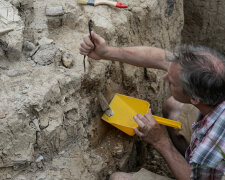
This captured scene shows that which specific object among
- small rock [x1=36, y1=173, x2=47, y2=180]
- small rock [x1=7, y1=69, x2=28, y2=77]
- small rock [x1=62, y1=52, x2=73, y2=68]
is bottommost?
small rock [x1=36, y1=173, x2=47, y2=180]

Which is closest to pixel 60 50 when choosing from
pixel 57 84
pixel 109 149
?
pixel 57 84

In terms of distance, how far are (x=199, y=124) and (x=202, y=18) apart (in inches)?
92.7

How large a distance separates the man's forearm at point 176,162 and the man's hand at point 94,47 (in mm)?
717

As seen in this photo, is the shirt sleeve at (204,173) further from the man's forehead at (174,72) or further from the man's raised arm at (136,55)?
the man's raised arm at (136,55)

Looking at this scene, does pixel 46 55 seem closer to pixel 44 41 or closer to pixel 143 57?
pixel 44 41

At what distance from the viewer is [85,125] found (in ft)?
6.91

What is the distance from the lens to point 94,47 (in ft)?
6.57

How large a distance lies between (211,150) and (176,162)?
372 mm

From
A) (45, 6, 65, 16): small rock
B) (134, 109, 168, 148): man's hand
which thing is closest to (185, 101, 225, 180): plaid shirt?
(134, 109, 168, 148): man's hand

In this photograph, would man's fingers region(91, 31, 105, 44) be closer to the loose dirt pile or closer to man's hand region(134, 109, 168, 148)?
the loose dirt pile

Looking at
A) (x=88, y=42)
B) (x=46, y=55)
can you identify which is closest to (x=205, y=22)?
(x=88, y=42)

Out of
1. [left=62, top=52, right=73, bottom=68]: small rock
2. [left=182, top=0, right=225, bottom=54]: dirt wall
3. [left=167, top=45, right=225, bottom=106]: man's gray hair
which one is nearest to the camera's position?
[left=167, top=45, right=225, bottom=106]: man's gray hair

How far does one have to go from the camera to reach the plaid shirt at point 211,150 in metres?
1.61

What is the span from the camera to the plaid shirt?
63.5 inches
